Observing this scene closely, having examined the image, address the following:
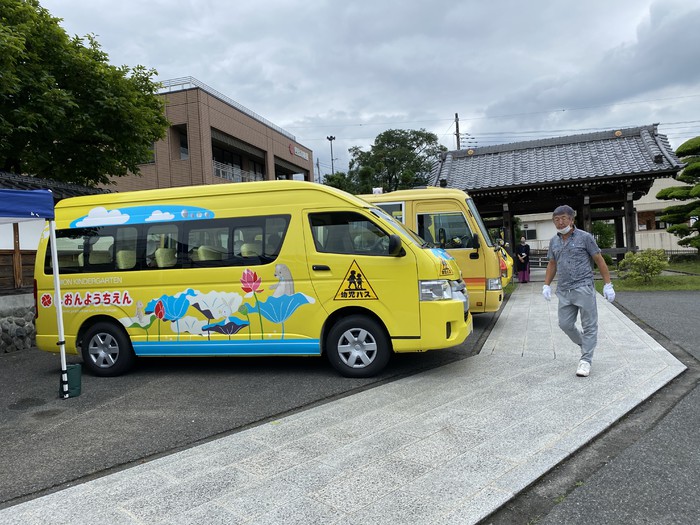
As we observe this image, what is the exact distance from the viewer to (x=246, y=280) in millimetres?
5641

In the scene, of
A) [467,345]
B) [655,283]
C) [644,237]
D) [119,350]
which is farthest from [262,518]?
[644,237]

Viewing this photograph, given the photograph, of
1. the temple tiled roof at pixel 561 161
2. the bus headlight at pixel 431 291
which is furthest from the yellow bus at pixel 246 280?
the temple tiled roof at pixel 561 161

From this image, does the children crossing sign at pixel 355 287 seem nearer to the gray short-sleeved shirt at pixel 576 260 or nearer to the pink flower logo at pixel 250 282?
the pink flower logo at pixel 250 282

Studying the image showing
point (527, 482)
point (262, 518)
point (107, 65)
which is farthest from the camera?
point (107, 65)

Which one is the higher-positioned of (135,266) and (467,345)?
(135,266)

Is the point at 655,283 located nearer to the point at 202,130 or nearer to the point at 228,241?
the point at 228,241

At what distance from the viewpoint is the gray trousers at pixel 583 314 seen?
16.8 feet

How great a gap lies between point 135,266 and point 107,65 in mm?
7211

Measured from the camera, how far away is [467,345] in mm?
7090

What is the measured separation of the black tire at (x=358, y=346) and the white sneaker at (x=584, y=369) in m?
2.03

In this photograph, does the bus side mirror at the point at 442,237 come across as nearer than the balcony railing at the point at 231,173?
Yes

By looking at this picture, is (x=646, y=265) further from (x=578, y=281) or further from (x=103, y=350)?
(x=103, y=350)

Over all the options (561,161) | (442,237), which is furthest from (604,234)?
(442,237)

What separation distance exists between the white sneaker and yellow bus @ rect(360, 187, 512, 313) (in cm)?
295
